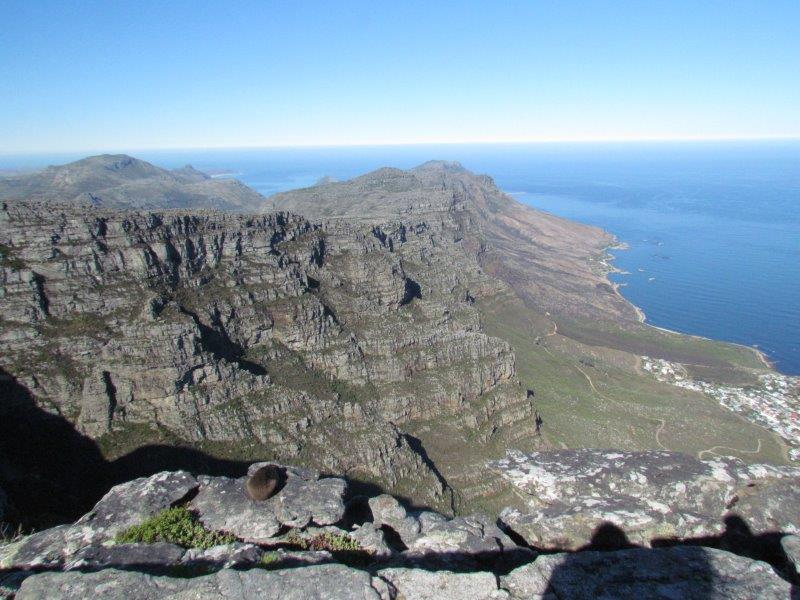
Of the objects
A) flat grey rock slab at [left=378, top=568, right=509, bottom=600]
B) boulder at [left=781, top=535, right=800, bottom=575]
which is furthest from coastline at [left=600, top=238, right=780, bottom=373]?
flat grey rock slab at [left=378, top=568, right=509, bottom=600]

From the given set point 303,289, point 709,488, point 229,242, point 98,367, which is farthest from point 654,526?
point 229,242

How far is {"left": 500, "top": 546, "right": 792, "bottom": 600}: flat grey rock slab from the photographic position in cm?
959

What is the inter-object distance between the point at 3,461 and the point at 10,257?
2008 centimetres

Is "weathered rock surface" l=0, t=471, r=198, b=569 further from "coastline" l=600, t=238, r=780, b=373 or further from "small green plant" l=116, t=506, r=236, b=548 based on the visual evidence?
"coastline" l=600, t=238, r=780, b=373

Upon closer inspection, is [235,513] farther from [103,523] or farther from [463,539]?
[463,539]

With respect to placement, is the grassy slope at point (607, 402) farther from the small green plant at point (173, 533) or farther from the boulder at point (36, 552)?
the boulder at point (36, 552)

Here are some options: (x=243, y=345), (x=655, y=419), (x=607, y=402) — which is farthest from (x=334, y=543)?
(x=655, y=419)

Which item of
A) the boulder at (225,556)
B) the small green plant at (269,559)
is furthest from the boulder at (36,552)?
the small green plant at (269,559)

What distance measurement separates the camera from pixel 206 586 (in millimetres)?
9938

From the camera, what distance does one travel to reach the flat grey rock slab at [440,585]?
10.0 meters

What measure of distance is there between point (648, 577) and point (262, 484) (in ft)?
37.5

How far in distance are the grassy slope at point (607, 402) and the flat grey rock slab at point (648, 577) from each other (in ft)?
177

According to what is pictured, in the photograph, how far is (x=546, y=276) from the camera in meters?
144

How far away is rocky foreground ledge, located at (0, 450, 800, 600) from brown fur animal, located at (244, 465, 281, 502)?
0.89 feet
